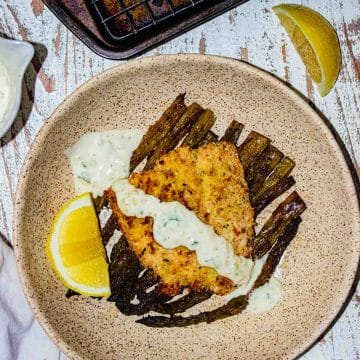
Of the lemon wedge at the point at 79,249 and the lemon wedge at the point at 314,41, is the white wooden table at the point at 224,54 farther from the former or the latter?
the lemon wedge at the point at 79,249

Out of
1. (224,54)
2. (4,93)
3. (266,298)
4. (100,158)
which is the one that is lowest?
(266,298)

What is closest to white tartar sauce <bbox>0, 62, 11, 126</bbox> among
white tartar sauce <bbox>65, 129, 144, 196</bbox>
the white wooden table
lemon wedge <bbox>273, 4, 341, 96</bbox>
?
the white wooden table

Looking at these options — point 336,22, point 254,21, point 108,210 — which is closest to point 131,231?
point 108,210

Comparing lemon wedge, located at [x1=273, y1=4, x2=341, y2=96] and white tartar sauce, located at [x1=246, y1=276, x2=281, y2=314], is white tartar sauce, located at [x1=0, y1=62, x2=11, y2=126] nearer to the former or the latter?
lemon wedge, located at [x1=273, y1=4, x2=341, y2=96]

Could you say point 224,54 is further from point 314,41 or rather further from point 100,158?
point 100,158

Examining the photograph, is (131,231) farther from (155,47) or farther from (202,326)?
(155,47)

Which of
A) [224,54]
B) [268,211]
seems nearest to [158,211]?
[268,211]
